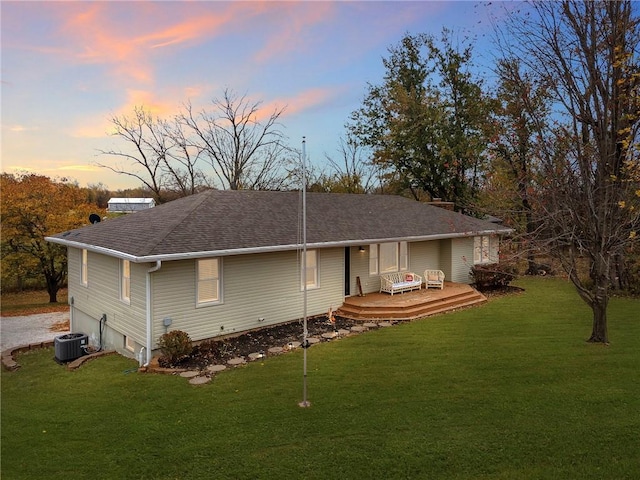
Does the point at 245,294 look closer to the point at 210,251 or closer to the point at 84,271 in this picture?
the point at 210,251

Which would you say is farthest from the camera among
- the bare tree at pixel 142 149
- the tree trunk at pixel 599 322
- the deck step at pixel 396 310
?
the bare tree at pixel 142 149

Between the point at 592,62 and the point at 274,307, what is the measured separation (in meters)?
10.8

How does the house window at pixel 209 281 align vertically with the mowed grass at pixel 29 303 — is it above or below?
above

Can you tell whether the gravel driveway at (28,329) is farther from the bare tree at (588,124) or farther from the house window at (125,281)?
the bare tree at (588,124)

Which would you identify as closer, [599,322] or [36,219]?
[599,322]

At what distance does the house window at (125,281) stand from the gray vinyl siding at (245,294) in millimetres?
1601

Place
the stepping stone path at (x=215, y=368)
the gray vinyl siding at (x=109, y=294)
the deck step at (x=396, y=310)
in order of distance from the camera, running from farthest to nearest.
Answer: the deck step at (x=396, y=310) < the gray vinyl siding at (x=109, y=294) < the stepping stone path at (x=215, y=368)

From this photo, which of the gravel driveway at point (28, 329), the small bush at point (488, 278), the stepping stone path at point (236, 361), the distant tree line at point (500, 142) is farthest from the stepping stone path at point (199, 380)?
the small bush at point (488, 278)

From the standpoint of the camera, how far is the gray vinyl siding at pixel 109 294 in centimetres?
1068

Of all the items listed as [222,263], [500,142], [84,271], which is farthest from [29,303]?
[500,142]

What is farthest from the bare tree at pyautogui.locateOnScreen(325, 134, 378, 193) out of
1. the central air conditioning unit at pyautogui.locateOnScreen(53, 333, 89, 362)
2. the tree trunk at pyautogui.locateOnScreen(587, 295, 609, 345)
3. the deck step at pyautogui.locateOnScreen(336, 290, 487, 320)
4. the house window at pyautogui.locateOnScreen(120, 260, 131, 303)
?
the central air conditioning unit at pyautogui.locateOnScreen(53, 333, 89, 362)

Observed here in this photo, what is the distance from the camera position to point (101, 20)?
46.0 ft

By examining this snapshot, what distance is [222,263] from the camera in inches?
464

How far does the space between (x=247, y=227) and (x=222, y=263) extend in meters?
1.92
